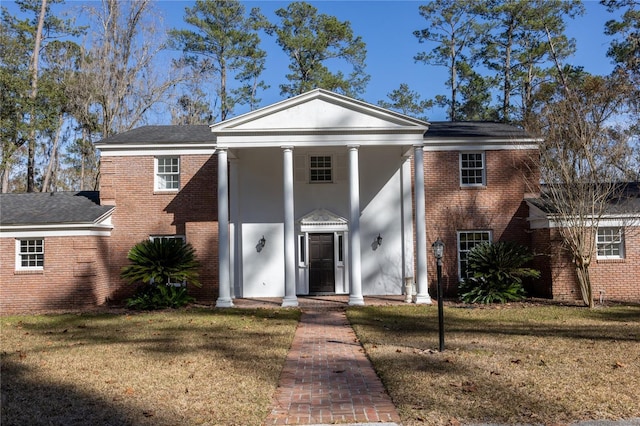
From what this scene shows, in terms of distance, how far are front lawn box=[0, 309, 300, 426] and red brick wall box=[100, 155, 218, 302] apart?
14.9ft

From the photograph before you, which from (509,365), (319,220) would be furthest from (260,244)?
(509,365)

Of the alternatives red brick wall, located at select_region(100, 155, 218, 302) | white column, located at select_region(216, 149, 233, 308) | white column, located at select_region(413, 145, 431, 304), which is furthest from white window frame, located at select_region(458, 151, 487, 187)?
red brick wall, located at select_region(100, 155, 218, 302)

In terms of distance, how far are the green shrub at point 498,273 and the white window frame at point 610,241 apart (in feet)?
7.78

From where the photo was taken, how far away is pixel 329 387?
22.0ft

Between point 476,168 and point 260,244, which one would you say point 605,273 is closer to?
point 476,168

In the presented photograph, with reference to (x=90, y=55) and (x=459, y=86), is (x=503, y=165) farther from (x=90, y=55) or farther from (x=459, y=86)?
(x=90, y=55)

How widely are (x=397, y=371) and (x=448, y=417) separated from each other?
→ 1.97 meters

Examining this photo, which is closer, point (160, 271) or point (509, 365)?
point (509, 365)

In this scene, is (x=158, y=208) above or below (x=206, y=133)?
below

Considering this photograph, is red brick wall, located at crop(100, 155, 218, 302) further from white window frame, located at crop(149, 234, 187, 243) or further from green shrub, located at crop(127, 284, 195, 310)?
green shrub, located at crop(127, 284, 195, 310)

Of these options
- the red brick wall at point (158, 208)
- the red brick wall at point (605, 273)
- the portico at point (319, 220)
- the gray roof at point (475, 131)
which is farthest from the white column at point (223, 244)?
the red brick wall at point (605, 273)

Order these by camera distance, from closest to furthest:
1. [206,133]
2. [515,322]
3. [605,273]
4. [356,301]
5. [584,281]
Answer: [515,322] < [584,281] < [356,301] < [605,273] < [206,133]

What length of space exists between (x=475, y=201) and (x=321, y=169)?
227 inches

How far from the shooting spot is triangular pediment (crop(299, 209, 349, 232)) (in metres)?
17.7
